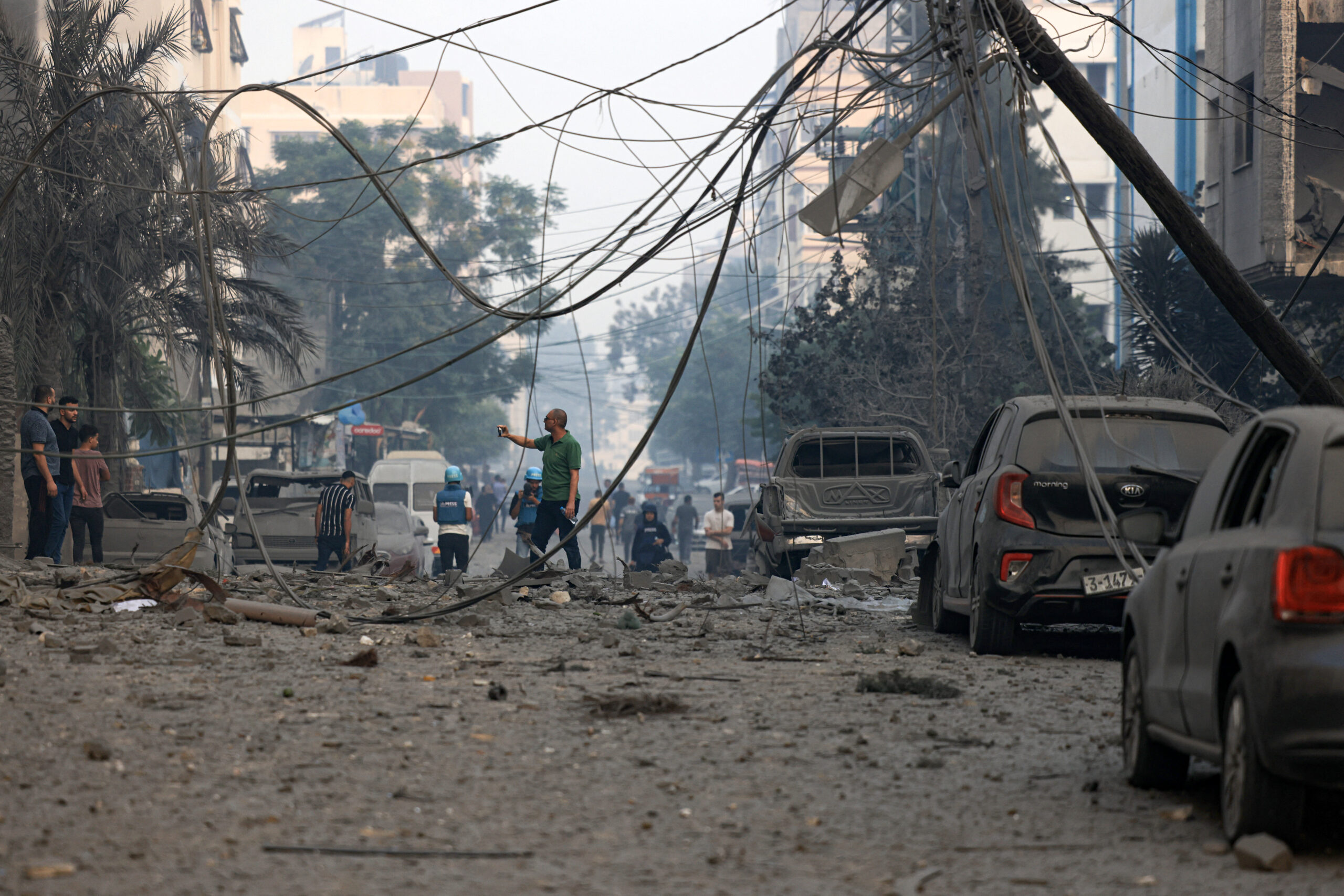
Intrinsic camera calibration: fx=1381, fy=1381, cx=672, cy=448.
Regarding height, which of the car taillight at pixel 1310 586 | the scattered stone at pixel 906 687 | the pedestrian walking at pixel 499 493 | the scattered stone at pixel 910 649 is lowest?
the pedestrian walking at pixel 499 493

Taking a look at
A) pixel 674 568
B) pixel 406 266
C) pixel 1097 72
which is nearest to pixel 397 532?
pixel 674 568

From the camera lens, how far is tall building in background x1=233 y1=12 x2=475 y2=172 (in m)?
107

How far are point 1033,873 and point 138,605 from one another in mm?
8196

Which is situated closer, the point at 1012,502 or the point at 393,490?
the point at 1012,502

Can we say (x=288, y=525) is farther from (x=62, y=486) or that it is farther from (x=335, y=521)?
(x=62, y=486)

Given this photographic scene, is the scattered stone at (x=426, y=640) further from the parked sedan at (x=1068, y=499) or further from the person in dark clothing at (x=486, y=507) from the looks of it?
the person in dark clothing at (x=486, y=507)

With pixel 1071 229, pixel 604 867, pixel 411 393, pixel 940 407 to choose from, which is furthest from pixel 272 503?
pixel 1071 229

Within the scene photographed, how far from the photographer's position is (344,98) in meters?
117

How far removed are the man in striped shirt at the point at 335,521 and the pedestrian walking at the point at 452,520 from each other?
1.45m

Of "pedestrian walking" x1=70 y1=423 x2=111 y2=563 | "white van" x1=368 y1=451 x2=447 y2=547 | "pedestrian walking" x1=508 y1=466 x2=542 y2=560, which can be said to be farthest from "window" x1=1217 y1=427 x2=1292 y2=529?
"white van" x1=368 y1=451 x2=447 y2=547

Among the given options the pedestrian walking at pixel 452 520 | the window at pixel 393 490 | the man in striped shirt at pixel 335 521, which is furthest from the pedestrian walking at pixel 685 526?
the man in striped shirt at pixel 335 521

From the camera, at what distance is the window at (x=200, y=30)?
143ft

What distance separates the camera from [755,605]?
41.1 feet

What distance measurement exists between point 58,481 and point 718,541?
11.5 m
